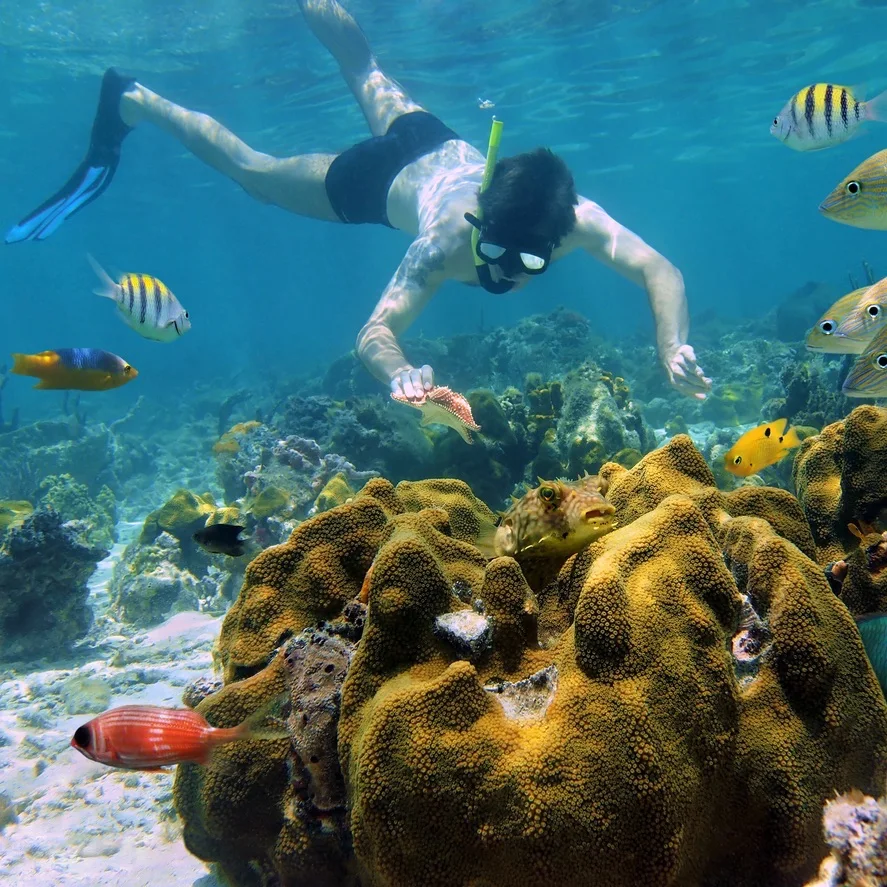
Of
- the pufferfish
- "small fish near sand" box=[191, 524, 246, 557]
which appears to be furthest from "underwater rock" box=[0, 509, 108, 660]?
the pufferfish

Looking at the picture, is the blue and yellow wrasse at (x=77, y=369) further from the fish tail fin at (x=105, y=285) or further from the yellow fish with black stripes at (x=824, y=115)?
the yellow fish with black stripes at (x=824, y=115)

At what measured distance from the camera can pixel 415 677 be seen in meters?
1.87

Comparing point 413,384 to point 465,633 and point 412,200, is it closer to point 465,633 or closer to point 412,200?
point 465,633

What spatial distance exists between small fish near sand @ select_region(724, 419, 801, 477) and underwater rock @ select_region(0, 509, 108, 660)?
23.3 feet

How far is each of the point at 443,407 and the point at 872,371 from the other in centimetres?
229

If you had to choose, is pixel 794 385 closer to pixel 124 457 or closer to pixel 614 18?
pixel 124 457

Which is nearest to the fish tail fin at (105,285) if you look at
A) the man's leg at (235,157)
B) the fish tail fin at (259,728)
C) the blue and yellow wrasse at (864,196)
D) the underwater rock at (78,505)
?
the fish tail fin at (259,728)

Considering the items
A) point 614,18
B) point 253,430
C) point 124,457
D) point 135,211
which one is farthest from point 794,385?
point 135,211

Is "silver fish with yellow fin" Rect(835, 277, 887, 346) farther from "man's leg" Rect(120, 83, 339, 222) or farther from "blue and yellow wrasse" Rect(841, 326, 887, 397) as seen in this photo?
"man's leg" Rect(120, 83, 339, 222)

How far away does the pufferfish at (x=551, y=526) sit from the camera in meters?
1.92

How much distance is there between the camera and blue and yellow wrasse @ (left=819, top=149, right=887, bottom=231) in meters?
3.01

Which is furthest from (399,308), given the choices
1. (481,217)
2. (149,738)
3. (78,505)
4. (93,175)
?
(78,505)

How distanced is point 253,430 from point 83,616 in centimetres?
447

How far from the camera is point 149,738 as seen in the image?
196cm
